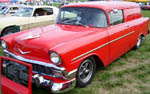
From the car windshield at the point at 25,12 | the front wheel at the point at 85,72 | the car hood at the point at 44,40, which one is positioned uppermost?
the car windshield at the point at 25,12

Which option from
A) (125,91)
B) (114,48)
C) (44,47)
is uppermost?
(44,47)

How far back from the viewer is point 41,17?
7391 mm

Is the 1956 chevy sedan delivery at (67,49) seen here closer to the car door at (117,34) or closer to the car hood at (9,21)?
the car door at (117,34)

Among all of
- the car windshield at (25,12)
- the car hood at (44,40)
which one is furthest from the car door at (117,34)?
the car windshield at (25,12)

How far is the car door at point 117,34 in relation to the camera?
3.91 meters

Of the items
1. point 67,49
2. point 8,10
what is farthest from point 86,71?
point 8,10

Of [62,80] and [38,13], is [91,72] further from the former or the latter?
[38,13]

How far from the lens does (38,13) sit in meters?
7.46

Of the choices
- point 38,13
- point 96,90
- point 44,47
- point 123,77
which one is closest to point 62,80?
point 44,47

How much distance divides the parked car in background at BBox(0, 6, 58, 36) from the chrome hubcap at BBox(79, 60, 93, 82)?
13.9 ft

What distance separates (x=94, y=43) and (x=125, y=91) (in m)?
1.09

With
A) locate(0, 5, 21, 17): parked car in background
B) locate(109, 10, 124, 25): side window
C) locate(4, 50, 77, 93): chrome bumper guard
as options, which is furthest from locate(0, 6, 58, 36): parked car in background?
locate(4, 50, 77, 93): chrome bumper guard

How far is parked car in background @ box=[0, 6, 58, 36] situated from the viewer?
6.62 meters

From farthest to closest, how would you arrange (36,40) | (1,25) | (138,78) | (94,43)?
(1,25)
(138,78)
(94,43)
(36,40)
